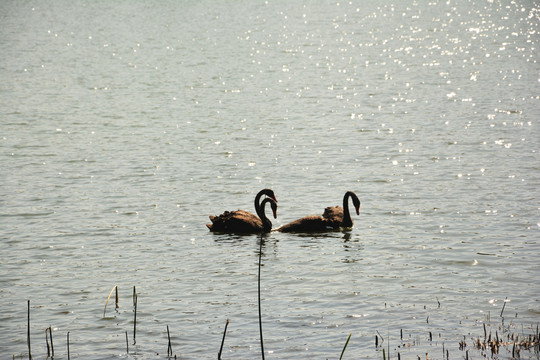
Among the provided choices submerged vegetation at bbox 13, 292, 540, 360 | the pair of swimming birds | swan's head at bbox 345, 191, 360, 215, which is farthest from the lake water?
swan's head at bbox 345, 191, 360, 215

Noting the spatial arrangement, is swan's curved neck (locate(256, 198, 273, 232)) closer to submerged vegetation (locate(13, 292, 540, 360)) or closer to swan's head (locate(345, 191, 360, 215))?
swan's head (locate(345, 191, 360, 215))

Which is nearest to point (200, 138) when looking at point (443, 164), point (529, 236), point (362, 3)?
point (443, 164)

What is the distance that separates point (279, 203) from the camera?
19188 mm

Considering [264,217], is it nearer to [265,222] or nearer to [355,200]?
[265,222]

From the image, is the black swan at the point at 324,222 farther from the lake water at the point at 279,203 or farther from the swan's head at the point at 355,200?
the lake water at the point at 279,203

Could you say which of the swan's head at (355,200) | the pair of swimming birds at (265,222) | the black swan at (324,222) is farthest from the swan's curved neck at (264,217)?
the swan's head at (355,200)

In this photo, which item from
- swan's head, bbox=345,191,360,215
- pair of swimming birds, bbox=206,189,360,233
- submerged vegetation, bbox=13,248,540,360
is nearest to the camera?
submerged vegetation, bbox=13,248,540,360

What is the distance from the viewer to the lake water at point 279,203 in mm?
11523

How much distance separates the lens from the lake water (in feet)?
37.8

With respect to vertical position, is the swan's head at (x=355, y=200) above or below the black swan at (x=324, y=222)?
above

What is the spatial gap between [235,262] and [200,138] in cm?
1353

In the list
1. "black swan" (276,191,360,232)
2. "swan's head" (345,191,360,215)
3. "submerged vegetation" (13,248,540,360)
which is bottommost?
"submerged vegetation" (13,248,540,360)

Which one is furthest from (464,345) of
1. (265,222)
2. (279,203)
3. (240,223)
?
(279,203)

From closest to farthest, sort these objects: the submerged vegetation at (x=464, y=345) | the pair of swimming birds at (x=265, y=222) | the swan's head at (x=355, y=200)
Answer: the submerged vegetation at (x=464, y=345), the pair of swimming birds at (x=265, y=222), the swan's head at (x=355, y=200)
